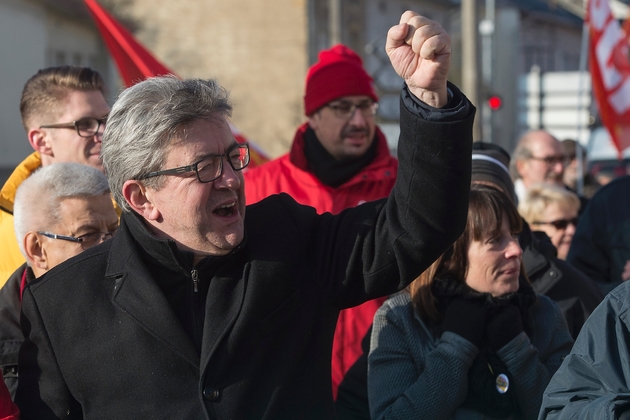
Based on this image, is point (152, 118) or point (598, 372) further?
point (152, 118)

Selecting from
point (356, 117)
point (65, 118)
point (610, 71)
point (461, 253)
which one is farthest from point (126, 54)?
point (610, 71)

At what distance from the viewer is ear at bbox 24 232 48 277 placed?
315 centimetres

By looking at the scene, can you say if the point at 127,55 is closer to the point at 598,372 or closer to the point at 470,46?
the point at 598,372

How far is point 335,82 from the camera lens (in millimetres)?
4660

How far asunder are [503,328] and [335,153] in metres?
1.72

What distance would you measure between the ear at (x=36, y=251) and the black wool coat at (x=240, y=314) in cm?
54

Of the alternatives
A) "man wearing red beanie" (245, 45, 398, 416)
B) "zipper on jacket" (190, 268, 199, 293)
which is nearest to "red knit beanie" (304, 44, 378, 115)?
"man wearing red beanie" (245, 45, 398, 416)

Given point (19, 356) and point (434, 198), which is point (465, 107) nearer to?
point (434, 198)

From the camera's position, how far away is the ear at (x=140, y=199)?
2561mm

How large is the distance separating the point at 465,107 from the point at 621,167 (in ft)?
44.0

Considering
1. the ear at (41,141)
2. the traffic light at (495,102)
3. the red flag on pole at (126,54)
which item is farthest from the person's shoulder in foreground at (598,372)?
the traffic light at (495,102)

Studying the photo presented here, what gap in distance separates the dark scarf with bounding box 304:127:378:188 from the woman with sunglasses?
3.94 ft

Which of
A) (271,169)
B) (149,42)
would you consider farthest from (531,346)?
(149,42)

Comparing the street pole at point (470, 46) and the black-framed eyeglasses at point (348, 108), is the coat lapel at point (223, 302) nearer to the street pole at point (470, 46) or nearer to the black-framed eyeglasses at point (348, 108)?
the black-framed eyeglasses at point (348, 108)
